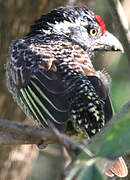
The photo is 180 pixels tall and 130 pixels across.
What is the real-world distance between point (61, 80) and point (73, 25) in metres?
1.41

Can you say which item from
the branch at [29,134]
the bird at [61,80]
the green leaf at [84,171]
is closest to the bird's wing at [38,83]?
the bird at [61,80]

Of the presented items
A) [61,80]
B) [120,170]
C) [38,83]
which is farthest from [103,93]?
[120,170]

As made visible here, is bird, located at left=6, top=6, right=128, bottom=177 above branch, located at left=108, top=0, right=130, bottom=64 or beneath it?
beneath

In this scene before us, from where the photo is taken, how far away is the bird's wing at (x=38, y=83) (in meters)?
3.61

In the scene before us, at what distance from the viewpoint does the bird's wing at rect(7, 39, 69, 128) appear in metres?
3.61

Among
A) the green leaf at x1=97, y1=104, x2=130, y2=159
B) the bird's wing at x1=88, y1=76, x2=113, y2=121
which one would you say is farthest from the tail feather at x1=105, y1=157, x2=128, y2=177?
the green leaf at x1=97, y1=104, x2=130, y2=159

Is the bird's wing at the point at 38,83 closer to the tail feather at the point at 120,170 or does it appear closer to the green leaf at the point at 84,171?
the tail feather at the point at 120,170

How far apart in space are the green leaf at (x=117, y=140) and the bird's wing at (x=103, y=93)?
1506 millimetres

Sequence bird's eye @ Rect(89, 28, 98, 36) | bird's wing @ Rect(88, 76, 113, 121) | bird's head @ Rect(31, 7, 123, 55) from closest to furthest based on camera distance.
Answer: bird's wing @ Rect(88, 76, 113, 121)
bird's head @ Rect(31, 7, 123, 55)
bird's eye @ Rect(89, 28, 98, 36)

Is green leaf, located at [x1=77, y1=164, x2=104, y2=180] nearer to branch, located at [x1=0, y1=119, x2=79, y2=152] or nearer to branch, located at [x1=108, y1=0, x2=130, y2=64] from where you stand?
branch, located at [x1=0, y1=119, x2=79, y2=152]

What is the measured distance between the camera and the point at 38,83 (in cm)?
386

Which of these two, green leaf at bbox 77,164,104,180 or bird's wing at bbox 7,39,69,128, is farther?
bird's wing at bbox 7,39,69,128

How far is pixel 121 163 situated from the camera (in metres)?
3.62

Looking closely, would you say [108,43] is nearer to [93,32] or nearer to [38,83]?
[93,32]
